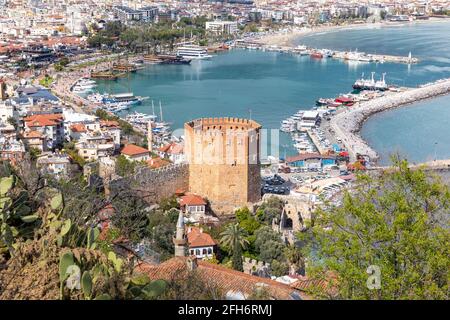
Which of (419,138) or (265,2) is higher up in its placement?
(265,2)

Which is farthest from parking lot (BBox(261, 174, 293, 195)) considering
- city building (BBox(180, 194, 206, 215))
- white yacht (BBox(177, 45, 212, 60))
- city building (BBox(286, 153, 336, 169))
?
white yacht (BBox(177, 45, 212, 60))

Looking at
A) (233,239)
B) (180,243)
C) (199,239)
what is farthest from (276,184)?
(180,243)

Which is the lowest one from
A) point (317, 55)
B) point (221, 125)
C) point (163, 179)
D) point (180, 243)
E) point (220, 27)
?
point (163, 179)

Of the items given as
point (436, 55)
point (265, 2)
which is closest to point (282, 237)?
point (436, 55)

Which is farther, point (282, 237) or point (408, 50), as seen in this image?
point (408, 50)

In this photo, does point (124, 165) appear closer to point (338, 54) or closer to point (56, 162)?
point (56, 162)
